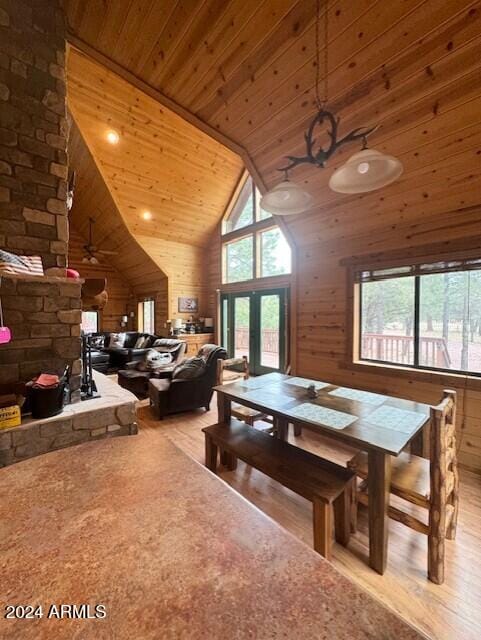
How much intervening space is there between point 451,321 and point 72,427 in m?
3.86

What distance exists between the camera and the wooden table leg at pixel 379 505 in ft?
5.24

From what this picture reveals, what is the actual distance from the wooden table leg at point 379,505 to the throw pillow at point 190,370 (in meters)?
2.78

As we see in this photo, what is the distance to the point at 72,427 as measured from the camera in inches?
89.7

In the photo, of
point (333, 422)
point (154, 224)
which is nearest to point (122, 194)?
point (154, 224)

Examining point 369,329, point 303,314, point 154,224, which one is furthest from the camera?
point 154,224

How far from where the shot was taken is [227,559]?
26.6 inches

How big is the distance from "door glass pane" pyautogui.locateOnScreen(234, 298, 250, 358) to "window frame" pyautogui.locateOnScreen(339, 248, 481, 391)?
3.14 meters

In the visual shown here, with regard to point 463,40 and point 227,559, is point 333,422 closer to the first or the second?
point 227,559

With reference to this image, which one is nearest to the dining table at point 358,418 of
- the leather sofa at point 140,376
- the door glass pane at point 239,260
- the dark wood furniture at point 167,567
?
the dark wood furniture at point 167,567

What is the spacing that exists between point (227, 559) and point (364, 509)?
2.04m

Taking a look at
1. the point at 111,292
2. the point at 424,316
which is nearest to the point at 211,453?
the point at 424,316

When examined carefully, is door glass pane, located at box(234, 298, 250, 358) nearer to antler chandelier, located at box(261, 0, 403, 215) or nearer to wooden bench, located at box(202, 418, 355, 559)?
wooden bench, located at box(202, 418, 355, 559)

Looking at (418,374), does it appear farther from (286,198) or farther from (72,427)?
(72,427)

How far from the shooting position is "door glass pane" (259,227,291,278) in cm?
578
